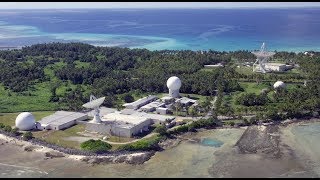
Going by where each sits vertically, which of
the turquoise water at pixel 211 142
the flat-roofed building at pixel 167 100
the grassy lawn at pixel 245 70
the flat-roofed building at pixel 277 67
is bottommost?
the turquoise water at pixel 211 142

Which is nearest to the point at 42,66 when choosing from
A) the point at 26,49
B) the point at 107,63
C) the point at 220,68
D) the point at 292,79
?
the point at 107,63

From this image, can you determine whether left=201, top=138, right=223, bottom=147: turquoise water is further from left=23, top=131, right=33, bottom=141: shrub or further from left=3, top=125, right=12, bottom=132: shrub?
left=3, top=125, right=12, bottom=132: shrub

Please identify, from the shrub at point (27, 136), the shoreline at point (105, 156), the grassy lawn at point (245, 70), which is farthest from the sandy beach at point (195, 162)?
the grassy lawn at point (245, 70)

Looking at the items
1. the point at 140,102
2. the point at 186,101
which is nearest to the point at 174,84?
the point at 186,101

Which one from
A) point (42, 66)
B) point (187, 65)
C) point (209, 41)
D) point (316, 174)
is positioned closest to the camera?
point (316, 174)

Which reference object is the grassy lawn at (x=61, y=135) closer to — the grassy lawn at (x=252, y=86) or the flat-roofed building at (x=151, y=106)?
the flat-roofed building at (x=151, y=106)

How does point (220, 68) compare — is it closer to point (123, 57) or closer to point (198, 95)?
point (198, 95)
